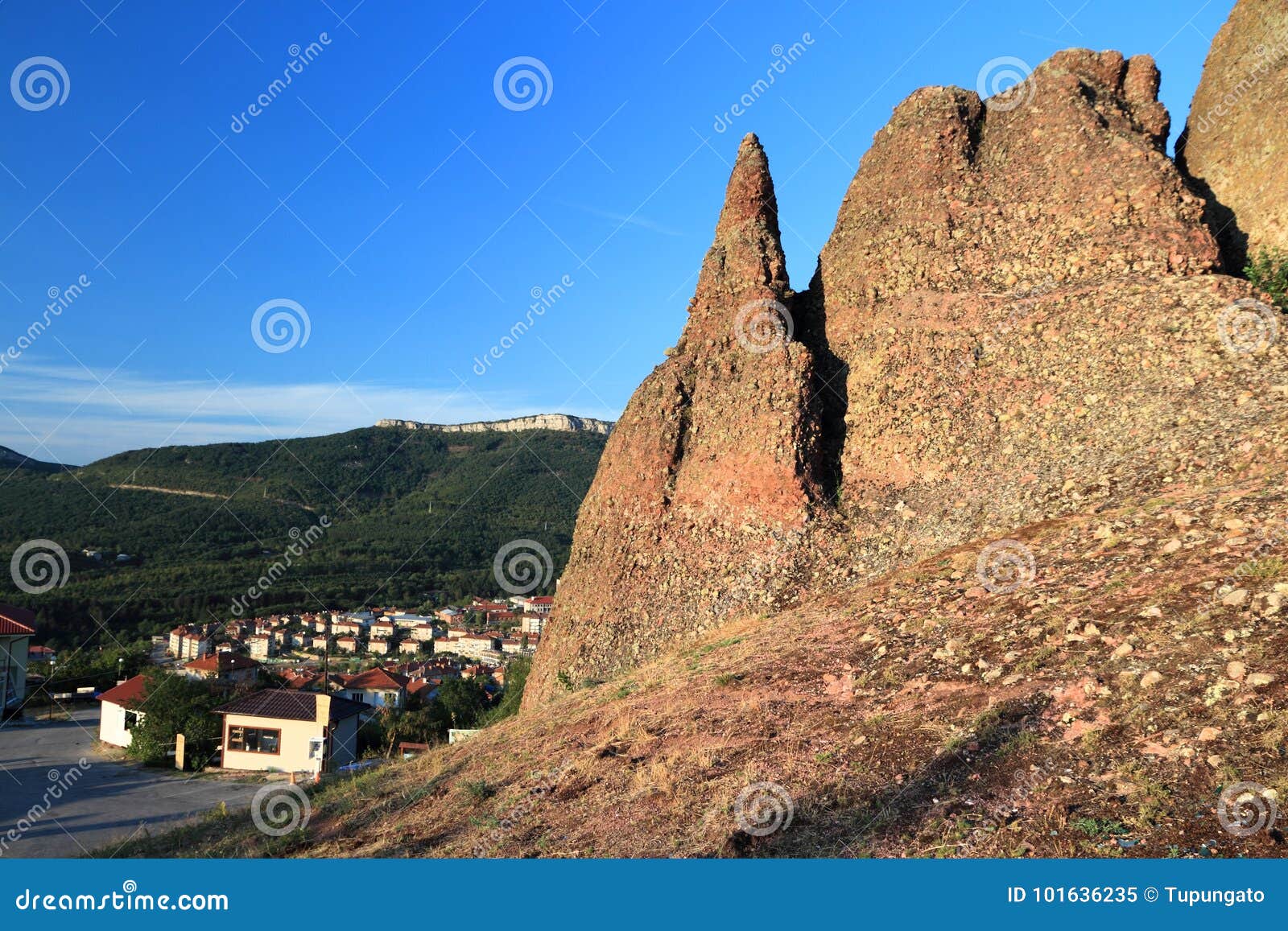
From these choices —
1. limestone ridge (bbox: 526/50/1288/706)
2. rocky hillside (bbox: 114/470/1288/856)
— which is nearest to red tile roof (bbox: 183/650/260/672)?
limestone ridge (bbox: 526/50/1288/706)

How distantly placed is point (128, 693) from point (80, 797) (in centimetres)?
1434

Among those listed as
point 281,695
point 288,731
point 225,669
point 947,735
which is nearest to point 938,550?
point 947,735

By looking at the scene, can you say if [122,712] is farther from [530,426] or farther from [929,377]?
[530,426]

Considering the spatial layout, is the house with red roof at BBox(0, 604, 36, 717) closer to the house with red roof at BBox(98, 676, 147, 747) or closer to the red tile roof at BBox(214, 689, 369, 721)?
the house with red roof at BBox(98, 676, 147, 747)

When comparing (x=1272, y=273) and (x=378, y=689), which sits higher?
(x=1272, y=273)

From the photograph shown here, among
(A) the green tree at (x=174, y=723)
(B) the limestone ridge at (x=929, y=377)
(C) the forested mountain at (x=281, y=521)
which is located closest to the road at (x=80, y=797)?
(A) the green tree at (x=174, y=723)

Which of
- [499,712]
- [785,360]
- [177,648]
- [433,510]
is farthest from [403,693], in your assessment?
[433,510]

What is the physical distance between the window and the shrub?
36158 millimetres

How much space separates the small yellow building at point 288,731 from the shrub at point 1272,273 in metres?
32.8

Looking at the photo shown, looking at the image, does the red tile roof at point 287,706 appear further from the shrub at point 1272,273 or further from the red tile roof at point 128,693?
the shrub at point 1272,273

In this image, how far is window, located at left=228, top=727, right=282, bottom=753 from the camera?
35.4 meters

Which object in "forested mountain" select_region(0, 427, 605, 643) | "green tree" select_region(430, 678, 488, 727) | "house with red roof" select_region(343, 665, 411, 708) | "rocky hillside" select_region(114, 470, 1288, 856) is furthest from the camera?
"forested mountain" select_region(0, 427, 605, 643)

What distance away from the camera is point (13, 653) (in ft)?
161

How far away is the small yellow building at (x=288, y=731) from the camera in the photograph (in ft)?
112
